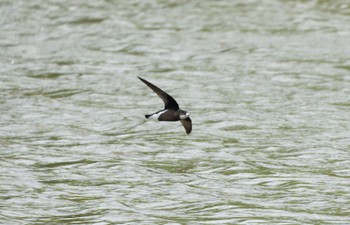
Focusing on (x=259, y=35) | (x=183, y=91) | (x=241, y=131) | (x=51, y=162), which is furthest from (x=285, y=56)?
(x=51, y=162)

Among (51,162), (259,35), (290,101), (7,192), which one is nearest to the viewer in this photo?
(7,192)

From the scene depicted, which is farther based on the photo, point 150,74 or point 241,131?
point 150,74

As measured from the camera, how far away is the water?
11.3 m

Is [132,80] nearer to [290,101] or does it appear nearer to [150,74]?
[150,74]

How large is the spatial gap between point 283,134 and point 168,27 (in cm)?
821

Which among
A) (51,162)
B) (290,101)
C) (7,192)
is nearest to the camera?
(7,192)

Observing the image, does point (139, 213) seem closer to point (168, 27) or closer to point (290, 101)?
point (290, 101)

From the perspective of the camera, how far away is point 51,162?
13.2 metres

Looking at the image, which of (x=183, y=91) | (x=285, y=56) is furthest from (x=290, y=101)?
(x=285, y=56)

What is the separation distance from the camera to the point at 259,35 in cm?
2166

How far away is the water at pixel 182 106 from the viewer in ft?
37.2

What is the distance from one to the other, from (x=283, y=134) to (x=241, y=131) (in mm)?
678

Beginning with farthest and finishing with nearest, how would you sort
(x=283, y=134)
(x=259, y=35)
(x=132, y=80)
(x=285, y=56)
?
(x=259, y=35) → (x=285, y=56) → (x=132, y=80) → (x=283, y=134)

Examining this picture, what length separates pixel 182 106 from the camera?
16797 mm
